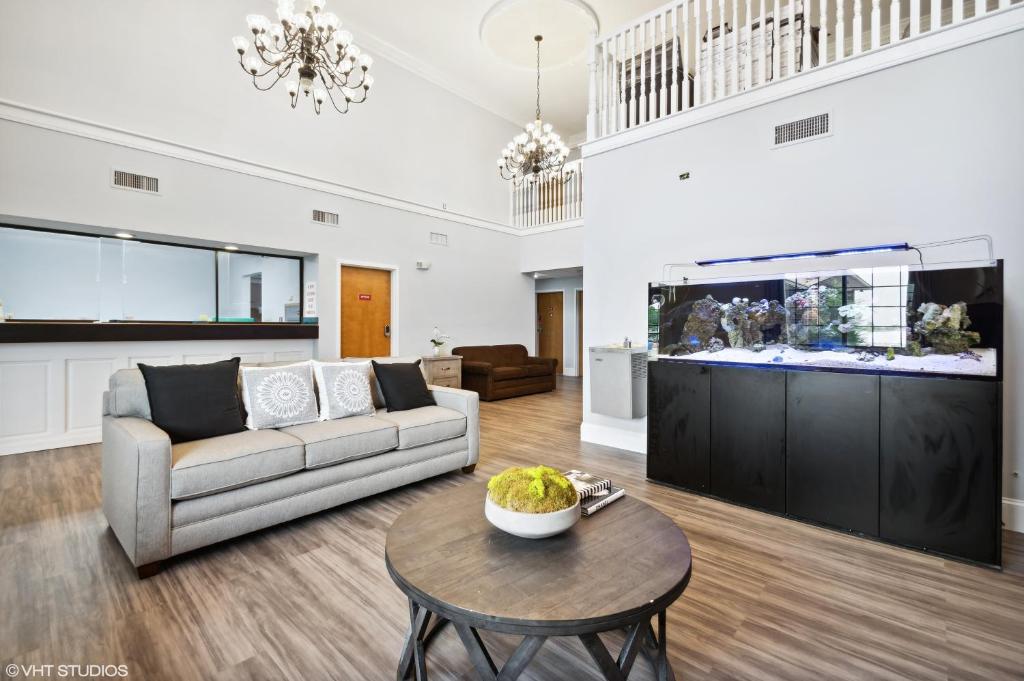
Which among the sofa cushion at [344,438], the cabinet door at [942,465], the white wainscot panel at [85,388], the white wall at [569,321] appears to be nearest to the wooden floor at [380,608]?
the cabinet door at [942,465]

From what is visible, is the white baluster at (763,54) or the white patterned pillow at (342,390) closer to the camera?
the white patterned pillow at (342,390)

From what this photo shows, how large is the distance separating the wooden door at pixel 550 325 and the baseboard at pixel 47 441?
7767mm

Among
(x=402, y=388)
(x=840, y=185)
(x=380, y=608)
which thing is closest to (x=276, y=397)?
(x=402, y=388)

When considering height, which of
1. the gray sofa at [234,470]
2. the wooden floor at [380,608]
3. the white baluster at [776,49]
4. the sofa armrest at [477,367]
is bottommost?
the wooden floor at [380,608]

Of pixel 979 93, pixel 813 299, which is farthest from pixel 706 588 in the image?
pixel 979 93

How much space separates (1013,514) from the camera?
2564 mm

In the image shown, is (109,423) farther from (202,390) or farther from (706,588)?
(706,588)

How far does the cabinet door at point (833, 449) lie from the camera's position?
2479mm

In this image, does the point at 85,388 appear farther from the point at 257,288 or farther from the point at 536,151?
the point at 536,151

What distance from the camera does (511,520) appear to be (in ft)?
Result: 4.56

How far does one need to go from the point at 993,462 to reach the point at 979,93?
7.26ft

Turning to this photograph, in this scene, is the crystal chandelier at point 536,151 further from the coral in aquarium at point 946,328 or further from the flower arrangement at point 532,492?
the flower arrangement at point 532,492

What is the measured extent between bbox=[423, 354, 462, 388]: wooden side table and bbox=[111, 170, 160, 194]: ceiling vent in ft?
12.0

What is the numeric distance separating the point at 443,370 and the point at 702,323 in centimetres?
446
